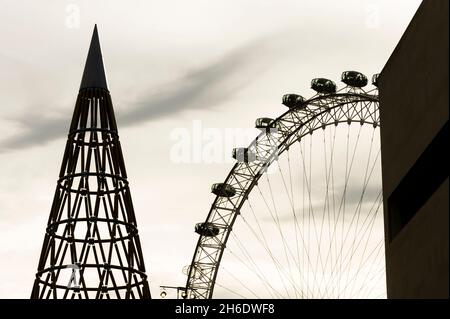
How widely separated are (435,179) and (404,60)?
498 cm

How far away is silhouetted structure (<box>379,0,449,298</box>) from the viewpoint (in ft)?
123

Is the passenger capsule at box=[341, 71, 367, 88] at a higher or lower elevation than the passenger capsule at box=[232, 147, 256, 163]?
higher

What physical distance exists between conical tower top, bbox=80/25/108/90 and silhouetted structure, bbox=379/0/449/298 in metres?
13.4

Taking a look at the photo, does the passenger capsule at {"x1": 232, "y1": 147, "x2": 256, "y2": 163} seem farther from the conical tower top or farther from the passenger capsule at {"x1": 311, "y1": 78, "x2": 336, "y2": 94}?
the conical tower top

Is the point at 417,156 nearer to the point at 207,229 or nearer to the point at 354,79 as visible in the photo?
the point at 354,79

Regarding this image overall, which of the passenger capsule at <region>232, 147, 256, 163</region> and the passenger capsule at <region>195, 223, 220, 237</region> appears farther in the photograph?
the passenger capsule at <region>195, 223, 220, 237</region>

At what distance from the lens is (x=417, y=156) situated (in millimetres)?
41156

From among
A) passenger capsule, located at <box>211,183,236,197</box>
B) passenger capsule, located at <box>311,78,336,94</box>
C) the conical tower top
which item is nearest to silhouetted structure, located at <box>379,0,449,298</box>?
the conical tower top

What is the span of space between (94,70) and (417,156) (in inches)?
718

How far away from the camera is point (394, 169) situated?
44.9 m

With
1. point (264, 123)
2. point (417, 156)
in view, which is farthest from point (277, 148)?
point (417, 156)
